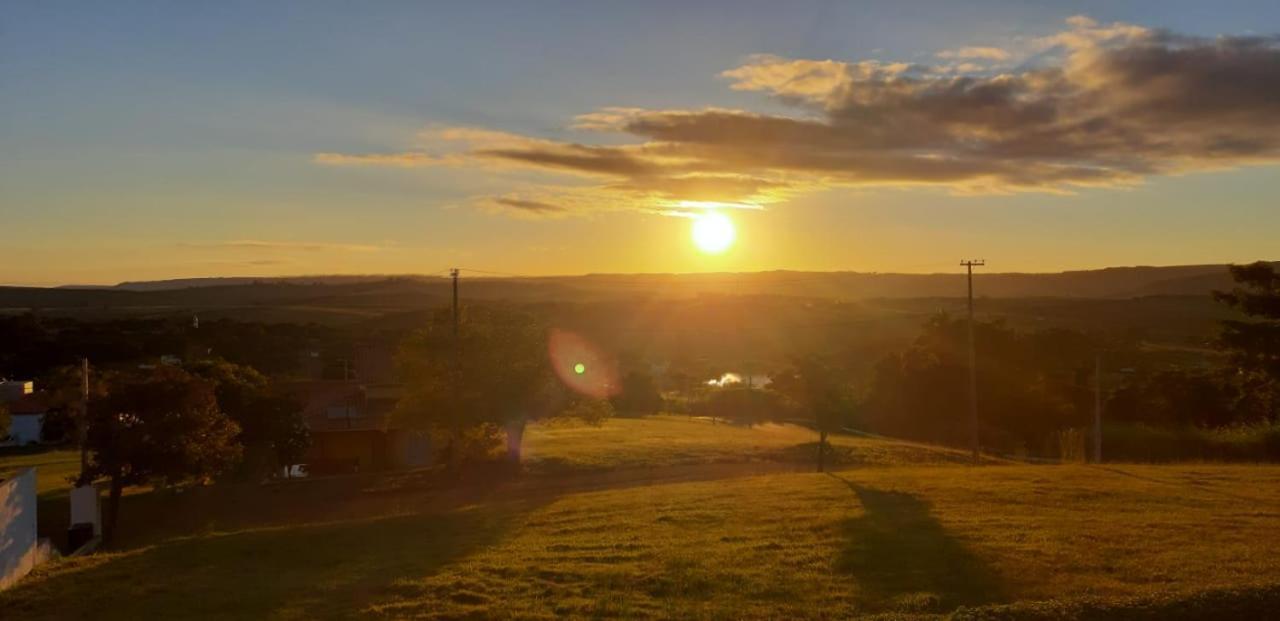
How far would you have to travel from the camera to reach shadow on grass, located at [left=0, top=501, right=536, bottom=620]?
15.7 meters

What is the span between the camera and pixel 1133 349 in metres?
74.0

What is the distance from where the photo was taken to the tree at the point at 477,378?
38.3m

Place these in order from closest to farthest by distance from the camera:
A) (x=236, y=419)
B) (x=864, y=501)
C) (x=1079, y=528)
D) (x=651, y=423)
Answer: (x=1079, y=528), (x=864, y=501), (x=236, y=419), (x=651, y=423)

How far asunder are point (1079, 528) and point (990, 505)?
3.78 m

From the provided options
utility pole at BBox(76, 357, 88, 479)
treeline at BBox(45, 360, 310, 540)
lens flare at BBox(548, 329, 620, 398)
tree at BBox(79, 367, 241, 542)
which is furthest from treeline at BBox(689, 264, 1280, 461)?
utility pole at BBox(76, 357, 88, 479)

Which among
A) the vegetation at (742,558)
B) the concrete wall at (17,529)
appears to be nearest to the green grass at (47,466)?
the vegetation at (742,558)

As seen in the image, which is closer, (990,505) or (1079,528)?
(1079,528)

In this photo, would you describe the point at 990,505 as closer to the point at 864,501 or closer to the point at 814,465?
the point at 864,501

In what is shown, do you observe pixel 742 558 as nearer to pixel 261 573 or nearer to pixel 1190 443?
pixel 261 573

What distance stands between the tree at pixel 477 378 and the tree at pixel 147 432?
11.4 metres

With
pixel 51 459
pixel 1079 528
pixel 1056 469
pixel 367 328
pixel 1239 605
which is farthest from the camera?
pixel 367 328

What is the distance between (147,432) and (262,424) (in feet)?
40.0

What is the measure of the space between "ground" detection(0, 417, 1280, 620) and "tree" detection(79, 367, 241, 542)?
1.89m

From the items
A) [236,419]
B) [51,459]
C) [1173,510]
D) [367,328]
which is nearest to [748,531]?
[1173,510]
